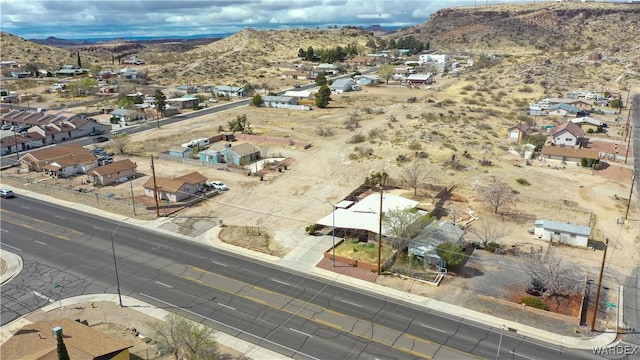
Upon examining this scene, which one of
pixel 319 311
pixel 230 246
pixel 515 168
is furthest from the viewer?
pixel 515 168

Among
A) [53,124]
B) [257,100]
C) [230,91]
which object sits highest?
[230,91]

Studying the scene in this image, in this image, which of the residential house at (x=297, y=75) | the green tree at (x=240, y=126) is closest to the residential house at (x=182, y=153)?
the green tree at (x=240, y=126)

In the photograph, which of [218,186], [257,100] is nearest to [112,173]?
[218,186]

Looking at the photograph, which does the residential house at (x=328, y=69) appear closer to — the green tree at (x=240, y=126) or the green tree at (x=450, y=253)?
the green tree at (x=240, y=126)

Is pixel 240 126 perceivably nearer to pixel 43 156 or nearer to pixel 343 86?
pixel 43 156

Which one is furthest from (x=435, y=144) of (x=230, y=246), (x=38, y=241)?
(x=38, y=241)

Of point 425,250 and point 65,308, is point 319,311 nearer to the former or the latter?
point 425,250
